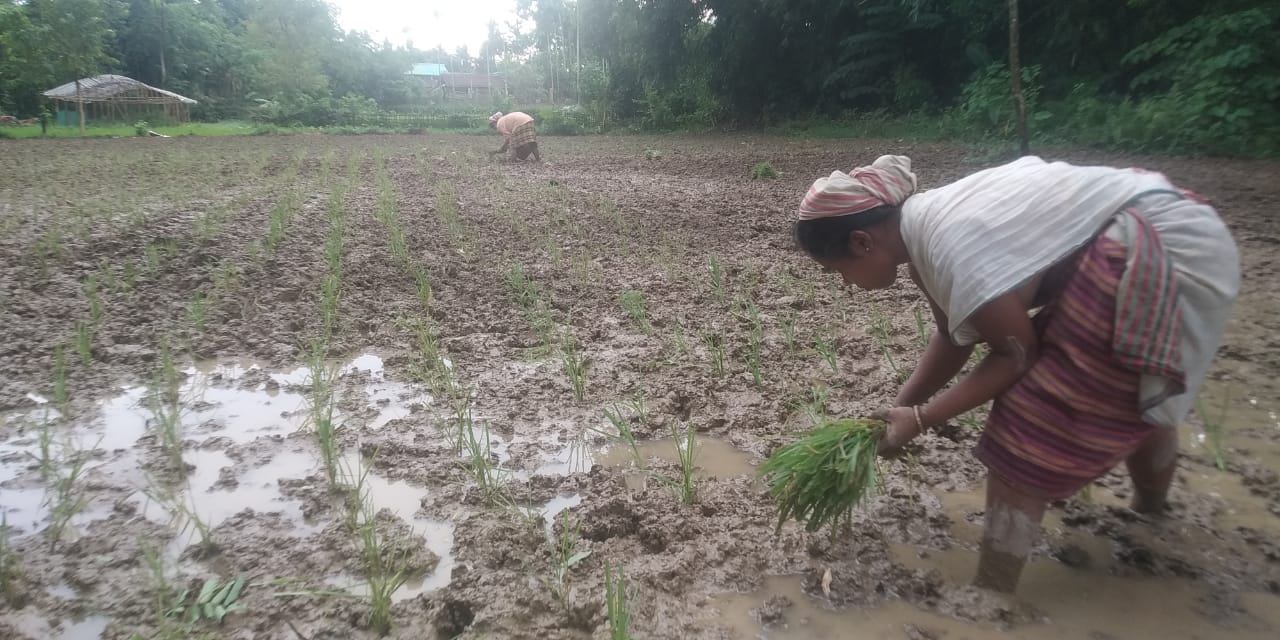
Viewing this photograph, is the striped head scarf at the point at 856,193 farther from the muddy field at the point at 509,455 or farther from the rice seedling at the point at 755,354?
the rice seedling at the point at 755,354

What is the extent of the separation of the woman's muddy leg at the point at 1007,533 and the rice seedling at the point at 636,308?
1.99m

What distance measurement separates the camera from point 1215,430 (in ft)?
6.98

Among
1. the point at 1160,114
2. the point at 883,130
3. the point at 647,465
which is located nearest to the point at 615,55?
the point at 883,130

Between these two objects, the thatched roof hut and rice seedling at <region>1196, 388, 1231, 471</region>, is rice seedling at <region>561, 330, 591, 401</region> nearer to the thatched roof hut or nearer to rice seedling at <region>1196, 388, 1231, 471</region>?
rice seedling at <region>1196, 388, 1231, 471</region>

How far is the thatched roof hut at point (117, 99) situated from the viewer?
26.0m

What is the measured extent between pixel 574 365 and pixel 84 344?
2.03 m

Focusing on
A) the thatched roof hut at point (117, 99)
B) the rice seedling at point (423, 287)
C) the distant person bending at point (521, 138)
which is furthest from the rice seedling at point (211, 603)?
the thatched roof hut at point (117, 99)

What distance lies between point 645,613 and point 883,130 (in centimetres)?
1406

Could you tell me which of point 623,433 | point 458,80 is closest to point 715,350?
point 623,433

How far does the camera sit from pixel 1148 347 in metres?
1.33

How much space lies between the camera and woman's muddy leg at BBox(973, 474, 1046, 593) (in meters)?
1.52

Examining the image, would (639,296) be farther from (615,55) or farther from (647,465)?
(615,55)

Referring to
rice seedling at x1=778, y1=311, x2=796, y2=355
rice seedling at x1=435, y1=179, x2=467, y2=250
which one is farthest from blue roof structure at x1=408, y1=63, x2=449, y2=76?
rice seedling at x1=778, y1=311, x2=796, y2=355

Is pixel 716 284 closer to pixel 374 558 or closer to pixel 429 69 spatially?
pixel 374 558
